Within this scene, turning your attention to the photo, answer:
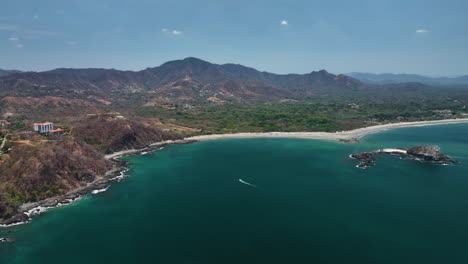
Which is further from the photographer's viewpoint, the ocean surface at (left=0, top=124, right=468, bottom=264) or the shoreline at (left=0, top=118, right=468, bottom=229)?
the shoreline at (left=0, top=118, right=468, bottom=229)

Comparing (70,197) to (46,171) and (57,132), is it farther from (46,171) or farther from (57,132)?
(57,132)

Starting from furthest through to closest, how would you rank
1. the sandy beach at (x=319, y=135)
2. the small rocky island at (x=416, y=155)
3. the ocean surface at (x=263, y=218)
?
the sandy beach at (x=319, y=135)
the small rocky island at (x=416, y=155)
the ocean surface at (x=263, y=218)

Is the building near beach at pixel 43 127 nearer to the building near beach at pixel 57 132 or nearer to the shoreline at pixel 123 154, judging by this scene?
the building near beach at pixel 57 132

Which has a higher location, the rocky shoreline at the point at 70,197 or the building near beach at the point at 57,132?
the building near beach at the point at 57,132

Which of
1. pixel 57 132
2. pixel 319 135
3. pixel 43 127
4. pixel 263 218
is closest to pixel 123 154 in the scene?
pixel 57 132

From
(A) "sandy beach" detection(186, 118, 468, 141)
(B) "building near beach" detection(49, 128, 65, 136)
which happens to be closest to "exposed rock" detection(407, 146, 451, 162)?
(A) "sandy beach" detection(186, 118, 468, 141)

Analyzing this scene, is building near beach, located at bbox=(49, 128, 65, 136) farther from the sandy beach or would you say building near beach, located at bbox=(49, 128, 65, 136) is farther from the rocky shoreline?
the sandy beach

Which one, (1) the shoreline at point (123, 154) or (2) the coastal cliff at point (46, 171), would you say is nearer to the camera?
(1) the shoreline at point (123, 154)

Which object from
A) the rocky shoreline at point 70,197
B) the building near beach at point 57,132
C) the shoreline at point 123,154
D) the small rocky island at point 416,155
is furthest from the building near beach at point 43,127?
the small rocky island at point 416,155
